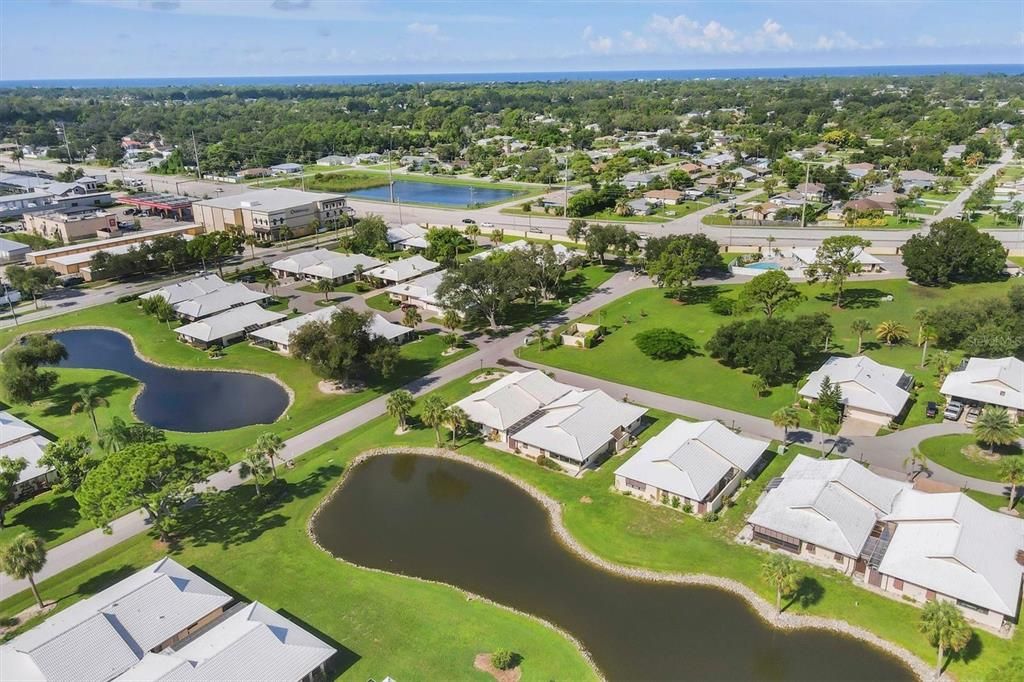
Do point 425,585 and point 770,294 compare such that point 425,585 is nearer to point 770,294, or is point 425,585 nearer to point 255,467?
point 255,467

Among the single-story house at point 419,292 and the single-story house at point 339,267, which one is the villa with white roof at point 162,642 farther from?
the single-story house at point 339,267

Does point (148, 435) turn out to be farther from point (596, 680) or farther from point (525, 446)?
point (596, 680)

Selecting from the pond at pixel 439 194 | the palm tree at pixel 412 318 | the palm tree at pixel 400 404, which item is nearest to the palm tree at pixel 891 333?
the palm tree at pixel 400 404

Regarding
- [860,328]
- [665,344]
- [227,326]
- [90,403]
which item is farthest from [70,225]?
[860,328]

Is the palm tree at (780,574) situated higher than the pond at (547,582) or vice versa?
the palm tree at (780,574)

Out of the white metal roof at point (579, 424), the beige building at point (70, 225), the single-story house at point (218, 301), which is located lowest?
the white metal roof at point (579, 424)

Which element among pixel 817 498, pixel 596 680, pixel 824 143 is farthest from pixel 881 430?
pixel 824 143
